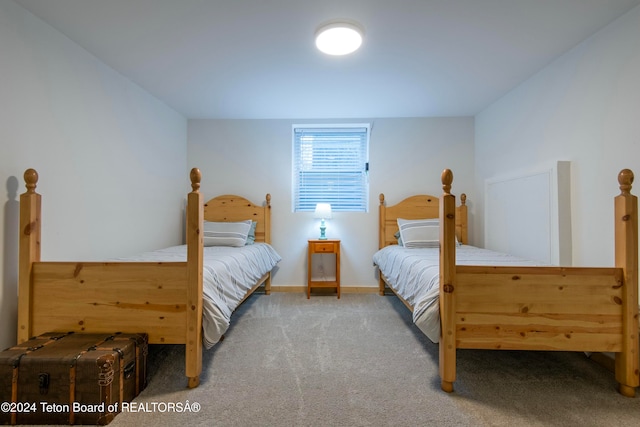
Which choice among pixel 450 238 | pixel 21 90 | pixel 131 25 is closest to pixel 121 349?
pixel 21 90

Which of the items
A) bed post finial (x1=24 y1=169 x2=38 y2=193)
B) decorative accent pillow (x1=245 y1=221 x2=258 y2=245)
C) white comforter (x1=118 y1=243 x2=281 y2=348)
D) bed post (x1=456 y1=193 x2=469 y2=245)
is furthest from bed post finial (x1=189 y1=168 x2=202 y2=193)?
bed post (x1=456 y1=193 x2=469 y2=245)

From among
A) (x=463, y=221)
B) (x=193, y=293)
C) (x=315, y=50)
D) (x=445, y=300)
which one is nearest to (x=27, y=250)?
(x=193, y=293)

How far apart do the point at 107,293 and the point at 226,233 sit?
1.48 meters

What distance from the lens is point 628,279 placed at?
54.5 inches

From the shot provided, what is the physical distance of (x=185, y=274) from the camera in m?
1.47

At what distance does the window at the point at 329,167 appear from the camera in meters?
3.52

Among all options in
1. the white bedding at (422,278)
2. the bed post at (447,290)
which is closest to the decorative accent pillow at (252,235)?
the white bedding at (422,278)

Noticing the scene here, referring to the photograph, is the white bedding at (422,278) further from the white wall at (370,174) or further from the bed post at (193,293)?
the bed post at (193,293)

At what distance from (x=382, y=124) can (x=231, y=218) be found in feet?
7.05

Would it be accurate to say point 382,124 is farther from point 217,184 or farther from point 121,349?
point 121,349

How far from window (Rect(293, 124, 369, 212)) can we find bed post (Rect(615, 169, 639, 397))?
234cm

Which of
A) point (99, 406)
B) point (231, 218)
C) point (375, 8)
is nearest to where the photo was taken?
point (99, 406)

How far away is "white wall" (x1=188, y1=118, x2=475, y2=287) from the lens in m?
3.38

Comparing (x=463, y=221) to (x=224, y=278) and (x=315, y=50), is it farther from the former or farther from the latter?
(x=224, y=278)
